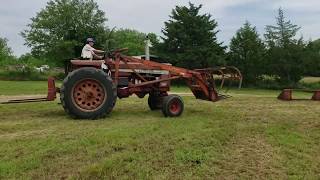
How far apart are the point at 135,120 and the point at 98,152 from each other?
4.00 metres

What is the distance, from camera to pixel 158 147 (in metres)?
8.88

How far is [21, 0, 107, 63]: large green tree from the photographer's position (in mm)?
68562

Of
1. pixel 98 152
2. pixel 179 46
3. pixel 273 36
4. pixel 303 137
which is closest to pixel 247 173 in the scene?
pixel 98 152

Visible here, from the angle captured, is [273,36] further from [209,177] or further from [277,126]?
[209,177]

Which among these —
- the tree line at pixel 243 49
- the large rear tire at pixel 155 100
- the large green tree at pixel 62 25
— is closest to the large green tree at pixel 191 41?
the tree line at pixel 243 49

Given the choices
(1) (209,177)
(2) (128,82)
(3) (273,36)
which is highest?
(3) (273,36)

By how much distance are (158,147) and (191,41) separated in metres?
43.0

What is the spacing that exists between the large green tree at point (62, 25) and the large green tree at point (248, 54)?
20056 millimetres

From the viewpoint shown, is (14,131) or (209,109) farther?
(209,109)

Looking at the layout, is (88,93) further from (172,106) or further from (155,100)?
(155,100)

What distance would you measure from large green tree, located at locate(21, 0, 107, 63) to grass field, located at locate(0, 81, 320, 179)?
183ft

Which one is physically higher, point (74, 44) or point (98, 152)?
point (74, 44)

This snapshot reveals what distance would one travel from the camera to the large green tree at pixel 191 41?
49375mm

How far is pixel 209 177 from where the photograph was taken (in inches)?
302
